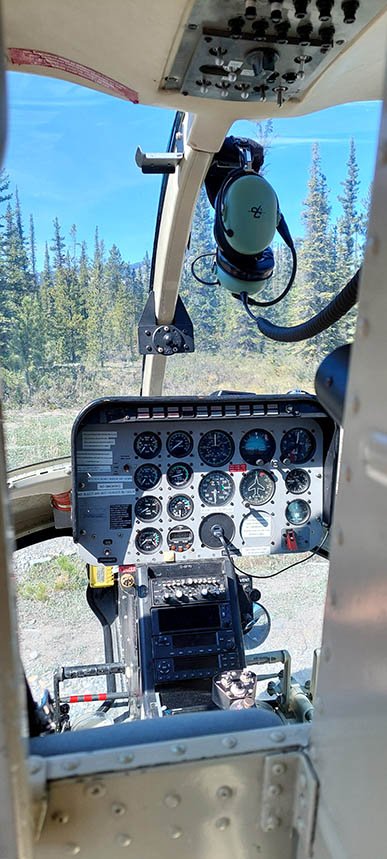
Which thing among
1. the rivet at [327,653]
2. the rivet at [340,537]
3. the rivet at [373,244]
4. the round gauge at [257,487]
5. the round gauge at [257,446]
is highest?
the rivet at [373,244]

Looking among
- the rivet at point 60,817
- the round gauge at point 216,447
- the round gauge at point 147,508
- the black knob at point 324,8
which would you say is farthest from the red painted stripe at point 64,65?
the rivet at point 60,817

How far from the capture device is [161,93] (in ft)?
6.68

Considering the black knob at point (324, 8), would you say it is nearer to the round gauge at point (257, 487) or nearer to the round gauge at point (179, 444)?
the round gauge at point (179, 444)

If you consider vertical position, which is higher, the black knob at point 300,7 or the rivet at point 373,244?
the black knob at point 300,7

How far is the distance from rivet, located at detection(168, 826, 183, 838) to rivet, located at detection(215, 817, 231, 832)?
0.05m

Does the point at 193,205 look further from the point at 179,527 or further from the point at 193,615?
the point at 193,615

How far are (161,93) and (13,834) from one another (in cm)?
218

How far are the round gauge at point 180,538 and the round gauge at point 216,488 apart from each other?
207mm

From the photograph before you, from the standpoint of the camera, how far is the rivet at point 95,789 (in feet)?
2.21

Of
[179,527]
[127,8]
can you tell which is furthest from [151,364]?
[127,8]

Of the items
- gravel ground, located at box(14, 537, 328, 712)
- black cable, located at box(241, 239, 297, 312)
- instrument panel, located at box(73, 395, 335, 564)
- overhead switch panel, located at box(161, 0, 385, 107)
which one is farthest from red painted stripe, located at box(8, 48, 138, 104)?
gravel ground, located at box(14, 537, 328, 712)

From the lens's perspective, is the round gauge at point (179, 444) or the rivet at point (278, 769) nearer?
the rivet at point (278, 769)

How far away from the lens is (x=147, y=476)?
3.22 m

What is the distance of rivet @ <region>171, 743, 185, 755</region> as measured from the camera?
0.70 m
